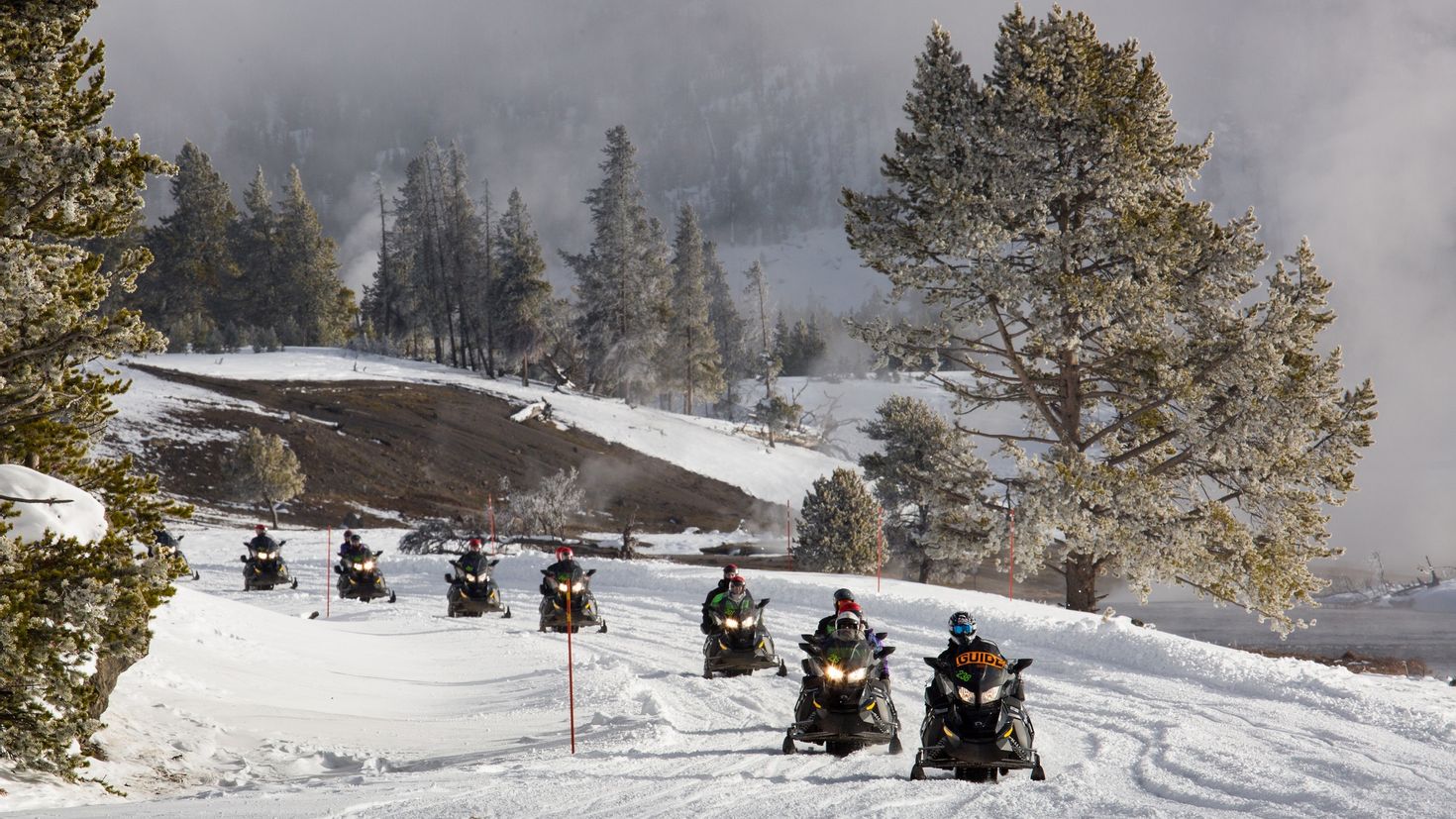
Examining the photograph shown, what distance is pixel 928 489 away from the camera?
72.3 ft

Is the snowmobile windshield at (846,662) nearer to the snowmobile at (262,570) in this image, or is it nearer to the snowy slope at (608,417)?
the snowmobile at (262,570)

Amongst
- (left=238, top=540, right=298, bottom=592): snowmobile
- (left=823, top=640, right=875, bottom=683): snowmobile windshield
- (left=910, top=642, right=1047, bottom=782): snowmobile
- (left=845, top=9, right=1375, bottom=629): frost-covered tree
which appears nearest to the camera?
(left=910, top=642, right=1047, bottom=782): snowmobile

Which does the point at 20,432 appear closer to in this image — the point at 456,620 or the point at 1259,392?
the point at 456,620

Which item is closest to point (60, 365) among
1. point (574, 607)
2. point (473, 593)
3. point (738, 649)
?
point (738, 649)

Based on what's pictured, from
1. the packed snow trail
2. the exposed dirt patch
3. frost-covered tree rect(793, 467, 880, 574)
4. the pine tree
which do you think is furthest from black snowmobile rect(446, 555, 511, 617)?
the exposed dirt patch

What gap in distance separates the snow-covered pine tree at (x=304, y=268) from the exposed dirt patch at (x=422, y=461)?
21378 millimetres

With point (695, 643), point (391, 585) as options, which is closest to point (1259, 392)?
point (695, 643)

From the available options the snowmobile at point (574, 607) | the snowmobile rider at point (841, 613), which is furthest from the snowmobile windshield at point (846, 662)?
the snowmobile at point (574, 607)

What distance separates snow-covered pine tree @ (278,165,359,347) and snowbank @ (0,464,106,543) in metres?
79.9

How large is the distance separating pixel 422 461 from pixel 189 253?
38276 millimetres

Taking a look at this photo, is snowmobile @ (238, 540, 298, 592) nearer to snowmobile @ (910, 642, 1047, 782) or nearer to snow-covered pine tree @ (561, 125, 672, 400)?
snowmobile @ (910, 642, 1047, 782)

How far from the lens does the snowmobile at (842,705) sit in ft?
30.2

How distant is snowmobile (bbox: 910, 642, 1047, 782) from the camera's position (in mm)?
8062

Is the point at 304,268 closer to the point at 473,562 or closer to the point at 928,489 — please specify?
the point at 473,562
